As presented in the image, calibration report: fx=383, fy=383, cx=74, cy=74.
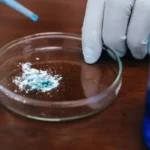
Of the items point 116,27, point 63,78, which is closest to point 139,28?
point 116,27

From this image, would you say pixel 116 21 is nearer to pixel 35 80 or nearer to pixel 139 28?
pixel 139 28

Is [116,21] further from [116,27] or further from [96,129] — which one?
[96,129]

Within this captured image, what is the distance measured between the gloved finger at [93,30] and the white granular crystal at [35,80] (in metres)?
0.08

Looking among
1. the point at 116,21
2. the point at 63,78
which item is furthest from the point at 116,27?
the point at 63,78

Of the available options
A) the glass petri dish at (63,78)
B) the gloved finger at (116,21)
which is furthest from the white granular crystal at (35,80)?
the gloved finger at (116,21)

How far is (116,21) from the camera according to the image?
2.35ft

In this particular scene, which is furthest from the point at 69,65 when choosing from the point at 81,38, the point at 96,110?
the point at 96,110

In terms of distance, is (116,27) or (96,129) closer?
(96,129)

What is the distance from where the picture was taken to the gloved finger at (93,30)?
2.38 ft

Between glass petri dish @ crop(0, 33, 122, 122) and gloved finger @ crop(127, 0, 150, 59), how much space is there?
41mm

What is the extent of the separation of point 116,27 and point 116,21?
11mm

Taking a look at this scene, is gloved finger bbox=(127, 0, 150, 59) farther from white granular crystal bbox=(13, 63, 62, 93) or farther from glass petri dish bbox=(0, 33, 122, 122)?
white granular crystal bbox=(13, 63, 62, 93)

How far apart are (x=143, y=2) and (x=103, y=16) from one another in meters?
0.08

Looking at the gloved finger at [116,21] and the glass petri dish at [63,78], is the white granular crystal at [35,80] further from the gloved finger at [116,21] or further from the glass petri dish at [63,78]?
the gloved finger at [116,21]
